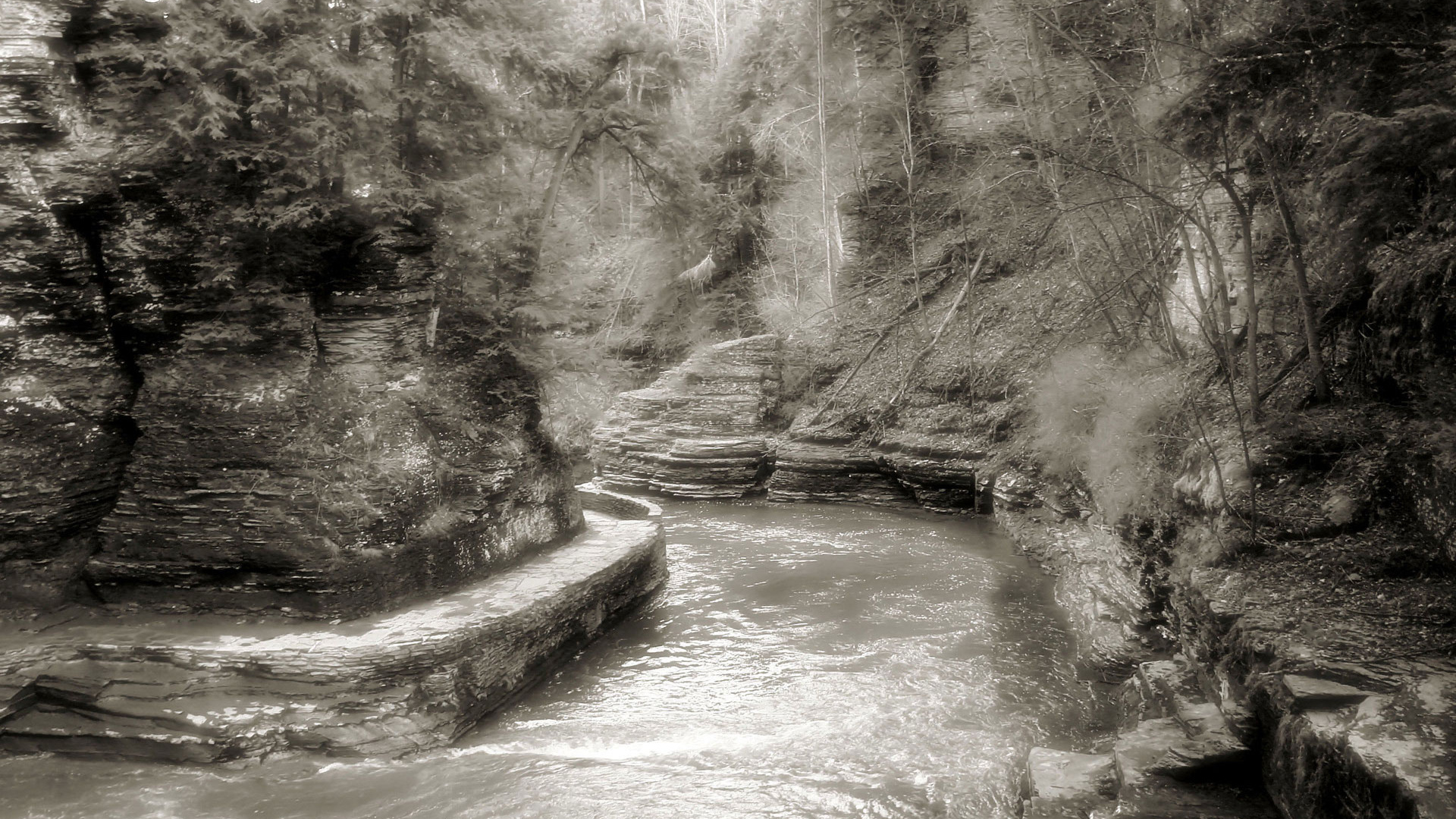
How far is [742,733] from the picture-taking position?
20.3 feet

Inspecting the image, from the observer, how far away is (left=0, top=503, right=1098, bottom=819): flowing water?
205 inches

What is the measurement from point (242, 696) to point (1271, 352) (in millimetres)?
8669

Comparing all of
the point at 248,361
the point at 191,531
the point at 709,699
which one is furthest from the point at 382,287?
the point at 709,699

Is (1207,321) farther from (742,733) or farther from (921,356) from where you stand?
(921,356)

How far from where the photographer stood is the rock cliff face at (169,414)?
6.62 meters

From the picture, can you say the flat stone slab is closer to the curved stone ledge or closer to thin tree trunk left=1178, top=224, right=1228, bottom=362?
thin tree trunk left=1178, top=224, right=1228, bottom=362

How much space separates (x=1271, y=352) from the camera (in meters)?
6.69

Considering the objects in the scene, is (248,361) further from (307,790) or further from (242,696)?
(307,790)

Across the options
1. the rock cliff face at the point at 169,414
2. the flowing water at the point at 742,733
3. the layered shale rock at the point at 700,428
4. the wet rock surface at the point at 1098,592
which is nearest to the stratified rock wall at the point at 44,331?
the rock cliff face at the point at 169,414

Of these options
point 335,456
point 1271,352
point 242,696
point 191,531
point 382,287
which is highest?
point 382,287

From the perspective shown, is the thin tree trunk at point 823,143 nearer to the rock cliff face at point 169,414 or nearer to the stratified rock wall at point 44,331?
the rock cliff face at point 169,414

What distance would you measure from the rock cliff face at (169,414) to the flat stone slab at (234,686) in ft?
1.56

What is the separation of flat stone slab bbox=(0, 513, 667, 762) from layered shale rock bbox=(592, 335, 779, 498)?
10.2 meters

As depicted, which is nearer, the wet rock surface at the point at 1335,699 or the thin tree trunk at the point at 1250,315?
the wet rock surface at the point at 1335,699
